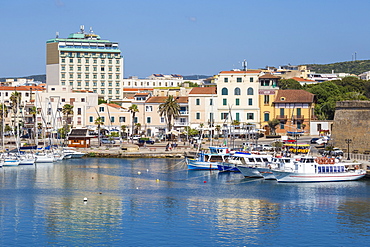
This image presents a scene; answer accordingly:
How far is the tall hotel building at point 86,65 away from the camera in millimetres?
154000

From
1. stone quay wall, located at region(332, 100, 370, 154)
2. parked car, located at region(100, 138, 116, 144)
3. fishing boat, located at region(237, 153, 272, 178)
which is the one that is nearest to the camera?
fishing boat, located at region(237, 153, 272, 178)

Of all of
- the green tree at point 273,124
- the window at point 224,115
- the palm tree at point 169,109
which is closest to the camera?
the green tree at point 273,124

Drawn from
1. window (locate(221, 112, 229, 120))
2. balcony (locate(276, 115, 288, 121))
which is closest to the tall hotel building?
window (locate(221, 112, 229, 120))

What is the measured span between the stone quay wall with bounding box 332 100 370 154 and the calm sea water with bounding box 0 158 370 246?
12492mm

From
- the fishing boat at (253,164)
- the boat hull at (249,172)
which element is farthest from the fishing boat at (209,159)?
the boat hull at (249,172)

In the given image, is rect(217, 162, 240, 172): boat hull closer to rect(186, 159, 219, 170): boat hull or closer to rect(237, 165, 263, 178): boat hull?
rect(186, 159, 219, 170): boat hull

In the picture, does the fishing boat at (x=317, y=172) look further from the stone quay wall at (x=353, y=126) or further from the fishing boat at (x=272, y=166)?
the stone quay wall at (x=353, y=126)

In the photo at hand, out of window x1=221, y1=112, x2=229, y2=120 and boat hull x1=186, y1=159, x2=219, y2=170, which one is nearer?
boat hull x1=186, y1=159, x2=219, y2=170

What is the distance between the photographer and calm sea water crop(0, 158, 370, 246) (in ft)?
130

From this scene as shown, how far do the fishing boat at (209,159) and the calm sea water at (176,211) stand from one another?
4.42m

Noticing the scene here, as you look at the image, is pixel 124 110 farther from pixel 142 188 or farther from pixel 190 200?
pixel 190 200

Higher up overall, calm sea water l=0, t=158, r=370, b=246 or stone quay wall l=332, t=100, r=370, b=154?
stone quay wall l=332, t=100, r=370, b=154

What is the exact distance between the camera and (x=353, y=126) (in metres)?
73.9

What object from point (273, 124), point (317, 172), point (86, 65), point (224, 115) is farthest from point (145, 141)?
point (86, 65)
